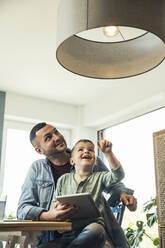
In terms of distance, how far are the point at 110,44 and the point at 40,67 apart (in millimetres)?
1639

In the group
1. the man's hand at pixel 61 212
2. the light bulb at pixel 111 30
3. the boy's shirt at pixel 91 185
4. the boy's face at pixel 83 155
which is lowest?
the man's hand at pixel 61 212

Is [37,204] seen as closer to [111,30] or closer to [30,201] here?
[30,201]

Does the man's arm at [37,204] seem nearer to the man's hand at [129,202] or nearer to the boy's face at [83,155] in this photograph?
the boy's face at [83,155]

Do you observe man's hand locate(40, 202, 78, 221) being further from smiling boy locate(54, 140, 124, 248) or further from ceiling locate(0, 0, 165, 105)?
ceiling locate(0, 0, 165, 105)

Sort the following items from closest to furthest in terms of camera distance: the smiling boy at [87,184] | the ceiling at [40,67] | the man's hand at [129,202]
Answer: the smiling boy at [87,184]
the man's hand at [129,202]
the ceiling at [40,67]

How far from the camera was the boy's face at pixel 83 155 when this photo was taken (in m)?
2.17

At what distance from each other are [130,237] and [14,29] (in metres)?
2.05

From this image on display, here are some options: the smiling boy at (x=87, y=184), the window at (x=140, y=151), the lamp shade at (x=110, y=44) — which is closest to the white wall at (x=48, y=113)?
the window at (x=140, y=151)

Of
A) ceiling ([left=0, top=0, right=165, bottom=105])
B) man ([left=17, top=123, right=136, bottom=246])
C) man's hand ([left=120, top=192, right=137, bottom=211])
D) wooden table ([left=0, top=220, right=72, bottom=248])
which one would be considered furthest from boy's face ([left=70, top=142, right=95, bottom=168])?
ceiling ([left=0, top=0, right=165, bottom=105])

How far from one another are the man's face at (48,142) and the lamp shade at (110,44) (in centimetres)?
79

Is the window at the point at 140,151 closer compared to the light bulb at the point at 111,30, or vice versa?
the light bulb at the point at 111,30

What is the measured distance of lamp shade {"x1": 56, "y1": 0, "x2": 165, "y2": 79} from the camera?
1.27 meters

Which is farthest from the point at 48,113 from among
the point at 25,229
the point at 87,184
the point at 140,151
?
the point at 25,229

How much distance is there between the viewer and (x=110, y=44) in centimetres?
175
